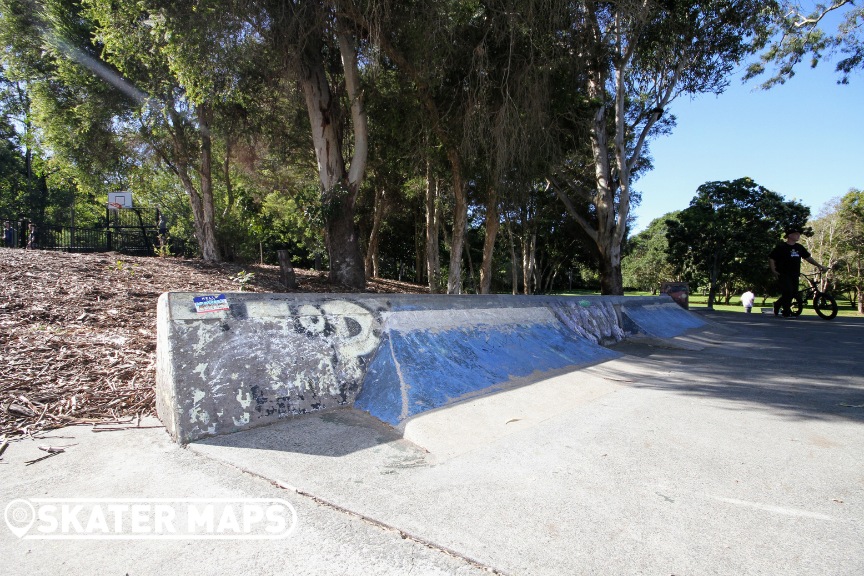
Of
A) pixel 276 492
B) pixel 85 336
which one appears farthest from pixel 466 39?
pixel 276 492

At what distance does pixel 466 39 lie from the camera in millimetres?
9578

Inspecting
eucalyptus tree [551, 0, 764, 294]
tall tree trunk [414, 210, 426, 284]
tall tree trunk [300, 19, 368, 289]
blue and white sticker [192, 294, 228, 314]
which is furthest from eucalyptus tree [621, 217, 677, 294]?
blue and white sticker [192, 294, 228, 314]

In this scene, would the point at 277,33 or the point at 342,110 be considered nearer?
the point at 277,33

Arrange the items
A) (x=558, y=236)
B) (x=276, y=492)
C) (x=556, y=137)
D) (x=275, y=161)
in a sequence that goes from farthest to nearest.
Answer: (x=558, y=236) < (x=275, y=161) < (x=556, y=137) < (x=276, y=492)

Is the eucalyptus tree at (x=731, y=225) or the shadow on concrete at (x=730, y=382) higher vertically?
the eucalyptus tree at (x=731, y=225)

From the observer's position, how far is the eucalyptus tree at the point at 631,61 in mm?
11055

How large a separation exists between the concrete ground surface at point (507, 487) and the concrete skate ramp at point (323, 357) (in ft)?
0.60

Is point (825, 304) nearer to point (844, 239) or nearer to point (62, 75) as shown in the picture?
point (62, 75)

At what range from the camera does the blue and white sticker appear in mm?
3516

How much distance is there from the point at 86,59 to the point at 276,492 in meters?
14.7

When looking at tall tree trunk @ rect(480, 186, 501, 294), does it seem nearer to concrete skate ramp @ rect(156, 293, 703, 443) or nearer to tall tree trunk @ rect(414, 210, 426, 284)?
concrete skate ramp @ rect(156, 293, 703, 443)

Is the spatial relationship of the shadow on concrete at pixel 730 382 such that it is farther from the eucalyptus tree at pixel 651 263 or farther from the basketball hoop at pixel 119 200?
the eucalyptus tree at pixel 651 263

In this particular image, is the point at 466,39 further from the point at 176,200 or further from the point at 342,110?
the point at 176,200

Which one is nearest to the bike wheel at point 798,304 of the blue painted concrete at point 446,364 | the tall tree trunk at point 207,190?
the blue painted concrete at point 446,364
